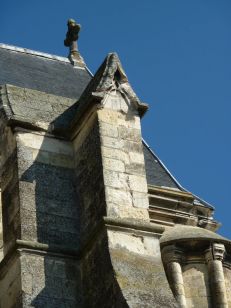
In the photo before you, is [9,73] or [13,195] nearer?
[13,195]

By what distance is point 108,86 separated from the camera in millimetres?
11188

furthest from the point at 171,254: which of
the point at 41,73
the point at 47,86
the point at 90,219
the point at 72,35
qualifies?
the point at 72,35

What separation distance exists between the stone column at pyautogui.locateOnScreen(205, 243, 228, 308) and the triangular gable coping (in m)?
1.89

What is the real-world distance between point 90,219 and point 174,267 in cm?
191

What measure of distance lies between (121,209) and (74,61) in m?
7.65

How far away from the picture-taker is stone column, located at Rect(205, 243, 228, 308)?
11.9 meters

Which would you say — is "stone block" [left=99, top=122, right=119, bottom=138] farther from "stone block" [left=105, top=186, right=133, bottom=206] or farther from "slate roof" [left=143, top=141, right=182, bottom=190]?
"slate roof" [left=143, top=141, right=182, bottom=190]

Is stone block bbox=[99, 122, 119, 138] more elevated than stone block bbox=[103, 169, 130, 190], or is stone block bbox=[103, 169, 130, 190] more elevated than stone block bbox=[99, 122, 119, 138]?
stone block bbox=[99, 122, 119, 138]

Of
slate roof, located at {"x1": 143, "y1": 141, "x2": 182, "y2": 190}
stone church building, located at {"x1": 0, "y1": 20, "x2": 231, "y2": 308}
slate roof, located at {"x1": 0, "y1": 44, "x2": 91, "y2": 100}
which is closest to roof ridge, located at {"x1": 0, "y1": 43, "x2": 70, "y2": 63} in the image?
slate roof, located at {"x1": 0, "y1": 44, "x2": 91, "y2": 100}

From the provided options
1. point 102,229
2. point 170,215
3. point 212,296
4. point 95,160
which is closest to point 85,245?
point 102,229

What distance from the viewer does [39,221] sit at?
33.7ft

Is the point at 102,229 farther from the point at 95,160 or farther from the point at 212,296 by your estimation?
the point at 212,296

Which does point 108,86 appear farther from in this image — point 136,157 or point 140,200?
point 140,200

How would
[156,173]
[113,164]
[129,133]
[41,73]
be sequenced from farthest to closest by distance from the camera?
[41,73] < [156,173] < [129,133] < [113,164]
